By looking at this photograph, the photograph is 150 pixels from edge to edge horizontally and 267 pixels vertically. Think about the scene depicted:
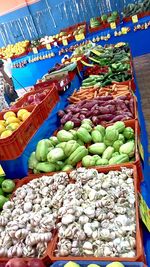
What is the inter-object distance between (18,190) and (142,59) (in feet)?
22.0

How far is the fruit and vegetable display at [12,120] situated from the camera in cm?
244

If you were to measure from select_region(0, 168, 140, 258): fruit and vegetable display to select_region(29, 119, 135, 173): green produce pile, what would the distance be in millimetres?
269

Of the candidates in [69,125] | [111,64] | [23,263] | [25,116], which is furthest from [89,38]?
[23,263]

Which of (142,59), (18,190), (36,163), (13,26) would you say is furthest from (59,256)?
(13,26)

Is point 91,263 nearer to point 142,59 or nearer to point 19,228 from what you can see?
point 19,228

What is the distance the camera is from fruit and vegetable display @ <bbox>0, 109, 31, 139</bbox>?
244 cm

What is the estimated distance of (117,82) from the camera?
398 centimetres

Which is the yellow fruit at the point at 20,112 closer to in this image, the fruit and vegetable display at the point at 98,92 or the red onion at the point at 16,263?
the fruit and vegetable display at the point at 98,92

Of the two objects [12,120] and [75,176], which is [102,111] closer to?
[12,120]

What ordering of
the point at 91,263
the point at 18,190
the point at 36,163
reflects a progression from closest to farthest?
1. the point at 91,263
2. the point at 18,190
3. the point at 36,163

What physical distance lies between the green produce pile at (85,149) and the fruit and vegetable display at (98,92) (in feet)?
3.62

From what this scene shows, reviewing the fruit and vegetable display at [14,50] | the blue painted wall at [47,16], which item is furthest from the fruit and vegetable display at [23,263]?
the blue painted wall at [47,16]

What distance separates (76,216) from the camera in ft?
5.07

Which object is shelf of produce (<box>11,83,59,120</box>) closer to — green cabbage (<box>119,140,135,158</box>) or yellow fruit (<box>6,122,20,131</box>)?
yellow fruit (<box>6,122,20,131</box>)
